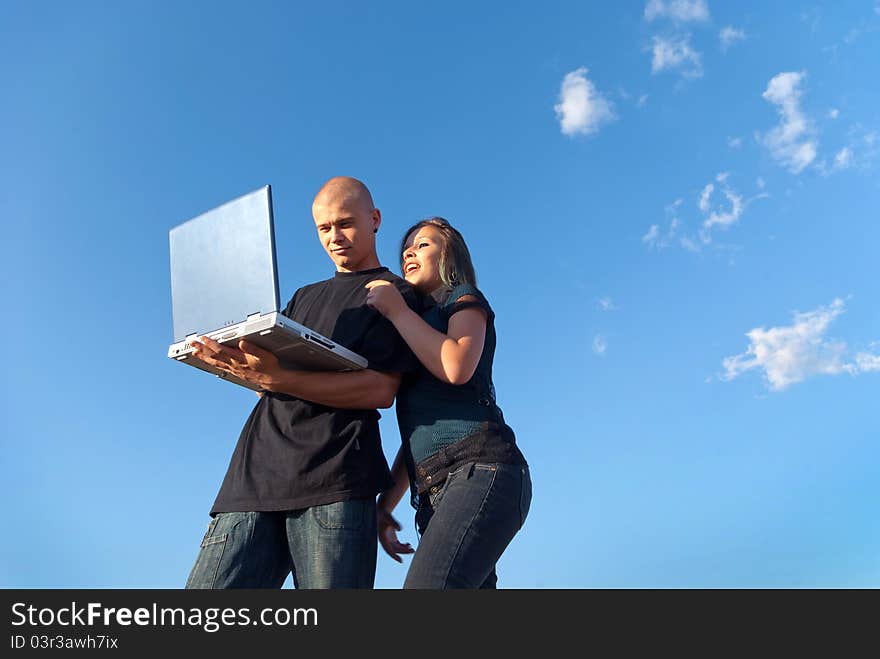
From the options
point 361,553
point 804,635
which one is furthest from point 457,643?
point 804,635

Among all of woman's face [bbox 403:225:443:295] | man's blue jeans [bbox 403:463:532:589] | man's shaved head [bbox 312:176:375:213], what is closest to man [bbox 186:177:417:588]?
man's blue jeans [bbox 403:463:532:589]

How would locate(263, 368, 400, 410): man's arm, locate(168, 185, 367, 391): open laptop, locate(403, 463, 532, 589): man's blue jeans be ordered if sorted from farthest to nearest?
locate(263, 368, 400, 410): man's arm, locate(168, 185, 367, 391): open laptop, locate(403, 463, 532, 589): man's blue jeans

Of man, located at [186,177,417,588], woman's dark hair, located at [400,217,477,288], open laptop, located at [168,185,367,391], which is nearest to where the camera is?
open laptop, located at [168,185,367,391]

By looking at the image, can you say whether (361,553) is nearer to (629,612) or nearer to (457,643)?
(457,643)

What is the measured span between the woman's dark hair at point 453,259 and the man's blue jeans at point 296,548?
1280 mm

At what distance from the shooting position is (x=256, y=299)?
3605 millimetres

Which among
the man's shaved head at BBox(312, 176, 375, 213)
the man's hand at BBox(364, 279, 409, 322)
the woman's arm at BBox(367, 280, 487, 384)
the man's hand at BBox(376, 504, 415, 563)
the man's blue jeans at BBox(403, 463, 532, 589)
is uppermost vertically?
the man's shaved head at BBox(312, 176, 375, 213)

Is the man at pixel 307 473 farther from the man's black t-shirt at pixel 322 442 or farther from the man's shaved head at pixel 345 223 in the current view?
the man's shaved head at pixel 345 223

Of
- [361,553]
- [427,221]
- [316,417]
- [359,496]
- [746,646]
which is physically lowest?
[746,646]

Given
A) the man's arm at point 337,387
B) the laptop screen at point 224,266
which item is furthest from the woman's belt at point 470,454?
the laptop screen at point 224,266

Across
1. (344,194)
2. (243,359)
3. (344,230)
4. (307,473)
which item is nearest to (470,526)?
(307,473)

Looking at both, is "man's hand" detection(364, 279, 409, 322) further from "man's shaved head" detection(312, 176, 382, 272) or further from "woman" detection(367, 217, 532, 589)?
"man's shaved head" detection(312, 176, 382, 272)

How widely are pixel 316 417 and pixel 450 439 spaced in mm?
678

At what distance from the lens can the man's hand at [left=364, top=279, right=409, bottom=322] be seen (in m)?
3.89
